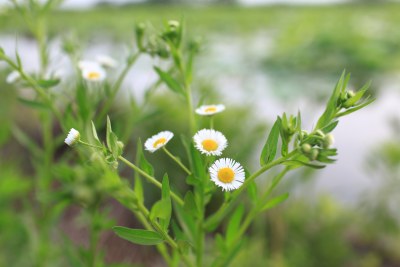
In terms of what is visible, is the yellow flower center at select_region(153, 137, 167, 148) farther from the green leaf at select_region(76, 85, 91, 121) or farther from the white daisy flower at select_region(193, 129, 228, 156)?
the green leaf at select_region(76, 85, 91, 121)

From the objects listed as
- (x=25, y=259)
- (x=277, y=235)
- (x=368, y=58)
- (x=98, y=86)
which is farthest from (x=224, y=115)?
(x=368, y=58)

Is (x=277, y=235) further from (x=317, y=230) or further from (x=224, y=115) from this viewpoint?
(x=224, y=115)

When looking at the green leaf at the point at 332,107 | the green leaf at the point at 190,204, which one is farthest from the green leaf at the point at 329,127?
the green leaf at the point at 190,204

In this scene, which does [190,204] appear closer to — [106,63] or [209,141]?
[209,141]

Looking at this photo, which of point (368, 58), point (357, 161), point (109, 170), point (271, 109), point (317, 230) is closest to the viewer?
point (109, 170)

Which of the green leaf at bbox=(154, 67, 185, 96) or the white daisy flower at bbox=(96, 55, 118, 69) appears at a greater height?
the green leaf at bbox=(154, 67, 185, 96)

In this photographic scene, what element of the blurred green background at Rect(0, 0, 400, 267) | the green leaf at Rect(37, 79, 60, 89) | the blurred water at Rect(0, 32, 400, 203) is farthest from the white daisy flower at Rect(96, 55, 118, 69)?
the blurred water at Rect(0, 32, 400, 203)

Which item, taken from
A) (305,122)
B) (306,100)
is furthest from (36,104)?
(306,100)
